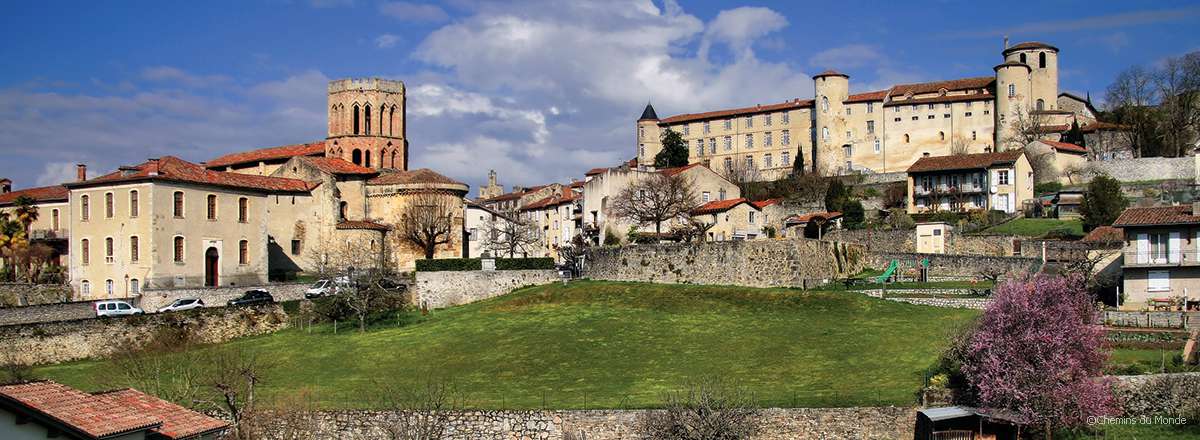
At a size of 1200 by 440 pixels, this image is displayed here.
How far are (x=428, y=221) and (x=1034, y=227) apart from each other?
35.6 m

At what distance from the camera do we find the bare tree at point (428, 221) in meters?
70.1

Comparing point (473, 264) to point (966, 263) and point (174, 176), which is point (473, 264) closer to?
point (174, 176)

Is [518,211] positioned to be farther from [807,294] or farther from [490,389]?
[490,389]

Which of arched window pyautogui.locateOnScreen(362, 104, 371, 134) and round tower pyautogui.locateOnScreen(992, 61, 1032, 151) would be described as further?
round tower pyautogui.locateOnScreen(992, 61, 1032, 151)

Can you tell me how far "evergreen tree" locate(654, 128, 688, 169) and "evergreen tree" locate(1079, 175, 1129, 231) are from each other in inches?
1590

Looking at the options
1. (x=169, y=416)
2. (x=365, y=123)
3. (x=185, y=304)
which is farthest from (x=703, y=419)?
(x=365, y=123)

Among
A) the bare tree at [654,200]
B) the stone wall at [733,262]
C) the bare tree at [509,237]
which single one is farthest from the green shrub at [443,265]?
the bare tree at [654,200]

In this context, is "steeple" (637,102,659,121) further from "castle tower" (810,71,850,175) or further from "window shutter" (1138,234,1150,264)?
"window shutter" (1138,234,1150,264)

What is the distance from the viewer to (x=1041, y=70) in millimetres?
94375

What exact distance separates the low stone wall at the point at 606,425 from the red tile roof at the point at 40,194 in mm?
44959

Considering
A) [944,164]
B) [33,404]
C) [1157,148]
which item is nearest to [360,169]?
[944,164]

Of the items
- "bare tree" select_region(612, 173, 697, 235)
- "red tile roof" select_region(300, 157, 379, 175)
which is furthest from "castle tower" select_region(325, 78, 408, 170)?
"bare tree" select_region(612, 173, 697, 235)

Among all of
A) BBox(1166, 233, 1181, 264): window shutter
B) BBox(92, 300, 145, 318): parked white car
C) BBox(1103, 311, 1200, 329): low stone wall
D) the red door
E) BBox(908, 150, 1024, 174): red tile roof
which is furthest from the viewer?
BBox(908, 150, 1024, 174): red tile roof

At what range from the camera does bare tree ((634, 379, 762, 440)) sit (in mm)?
30766
